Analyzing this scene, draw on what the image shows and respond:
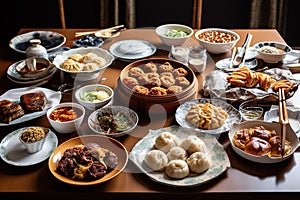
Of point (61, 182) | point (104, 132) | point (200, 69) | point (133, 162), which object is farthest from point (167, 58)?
point (61, 182)

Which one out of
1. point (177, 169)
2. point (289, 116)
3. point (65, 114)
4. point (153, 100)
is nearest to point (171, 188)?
point (177, 169)

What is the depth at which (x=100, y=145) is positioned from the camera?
174cm

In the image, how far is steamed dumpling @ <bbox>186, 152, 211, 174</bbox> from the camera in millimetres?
1597

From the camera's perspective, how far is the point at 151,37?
9.03 feet

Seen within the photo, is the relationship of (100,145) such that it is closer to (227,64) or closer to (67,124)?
(67,124)

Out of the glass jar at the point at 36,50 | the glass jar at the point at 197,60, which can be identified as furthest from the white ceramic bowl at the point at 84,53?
the glass jar at the point at 197,60

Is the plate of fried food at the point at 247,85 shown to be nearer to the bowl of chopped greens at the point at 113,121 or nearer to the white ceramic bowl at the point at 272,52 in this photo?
the white ceramic bowl at the point at 272,52

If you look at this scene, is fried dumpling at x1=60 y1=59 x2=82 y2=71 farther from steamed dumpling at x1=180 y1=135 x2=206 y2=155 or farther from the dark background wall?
the dark background wall

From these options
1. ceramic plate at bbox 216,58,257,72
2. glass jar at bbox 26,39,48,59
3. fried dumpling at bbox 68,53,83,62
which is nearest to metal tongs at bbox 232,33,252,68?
ceramic plate at bbox 216,58,257,72

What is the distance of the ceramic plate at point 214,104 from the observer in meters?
1.84

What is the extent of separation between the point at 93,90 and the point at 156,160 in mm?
652

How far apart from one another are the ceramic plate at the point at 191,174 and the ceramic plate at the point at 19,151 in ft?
1.14

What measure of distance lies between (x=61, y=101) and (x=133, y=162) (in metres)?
0.61

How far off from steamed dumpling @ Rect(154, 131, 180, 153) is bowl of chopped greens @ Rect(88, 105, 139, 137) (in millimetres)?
160
